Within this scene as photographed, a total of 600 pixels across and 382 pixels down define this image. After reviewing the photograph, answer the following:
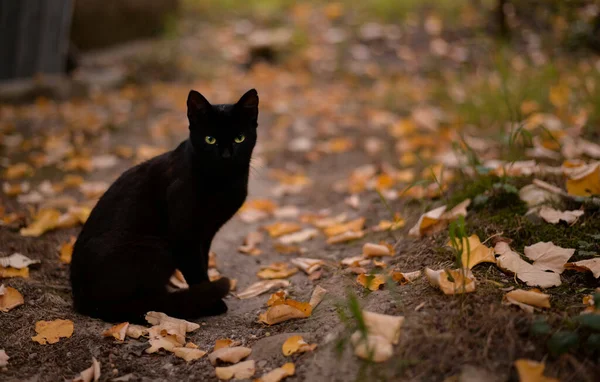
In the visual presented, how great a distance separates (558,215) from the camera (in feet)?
8.16

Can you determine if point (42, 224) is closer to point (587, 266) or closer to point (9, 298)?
point (9, 298)

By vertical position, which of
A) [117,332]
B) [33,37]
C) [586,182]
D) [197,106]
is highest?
[197,106]

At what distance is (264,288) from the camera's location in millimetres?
2656

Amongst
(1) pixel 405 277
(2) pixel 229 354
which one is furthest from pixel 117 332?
(1) pixel 405 277

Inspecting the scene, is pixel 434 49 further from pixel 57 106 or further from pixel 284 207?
pixel 57 106

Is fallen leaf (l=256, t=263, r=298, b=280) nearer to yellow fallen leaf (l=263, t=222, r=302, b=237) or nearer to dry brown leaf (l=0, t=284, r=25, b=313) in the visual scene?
yellow fallen leaf (l=263, t=222, r=302, b=237)

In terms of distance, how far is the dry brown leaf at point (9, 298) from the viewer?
236cm

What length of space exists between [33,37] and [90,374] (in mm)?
5377

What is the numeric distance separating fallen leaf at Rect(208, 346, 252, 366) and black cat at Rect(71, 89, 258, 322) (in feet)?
1.45

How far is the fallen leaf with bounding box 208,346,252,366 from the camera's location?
199 cm

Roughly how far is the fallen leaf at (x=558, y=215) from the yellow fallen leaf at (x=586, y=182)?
17cm

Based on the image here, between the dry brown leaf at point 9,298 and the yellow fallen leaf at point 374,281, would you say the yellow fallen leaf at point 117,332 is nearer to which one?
the dry brown leaf at point 9,298

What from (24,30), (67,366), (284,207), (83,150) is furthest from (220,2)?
(67,366)

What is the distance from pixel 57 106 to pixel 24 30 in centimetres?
106
